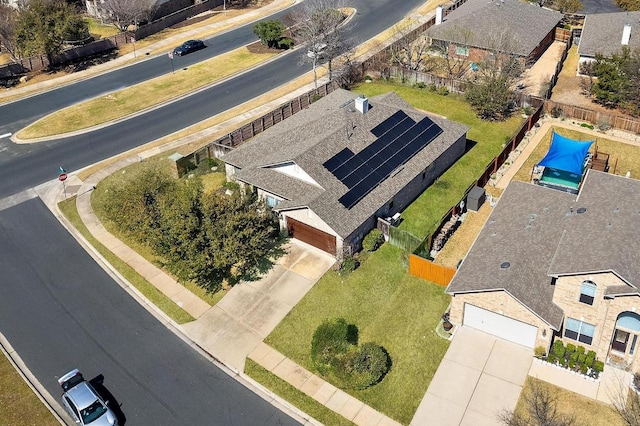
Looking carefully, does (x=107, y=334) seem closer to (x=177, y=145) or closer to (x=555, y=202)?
(x=177, y=145)

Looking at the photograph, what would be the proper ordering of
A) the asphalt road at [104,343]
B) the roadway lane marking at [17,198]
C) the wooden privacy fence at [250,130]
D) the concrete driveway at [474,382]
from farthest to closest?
the wooden privacy fence at [250,130] → the roadway lane marking at [17,198] → the asphalt road at [104,343] → the concrete driveway at [474,382]

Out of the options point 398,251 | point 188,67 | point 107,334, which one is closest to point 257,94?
point 188,67

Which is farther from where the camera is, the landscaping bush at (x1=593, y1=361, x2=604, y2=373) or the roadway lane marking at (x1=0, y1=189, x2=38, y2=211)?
the roadway lane marking at (x1=0, y1=189, x2=38, y2=211)

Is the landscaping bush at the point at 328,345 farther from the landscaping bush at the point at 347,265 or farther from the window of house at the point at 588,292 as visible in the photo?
the window of house at the point at 588,292

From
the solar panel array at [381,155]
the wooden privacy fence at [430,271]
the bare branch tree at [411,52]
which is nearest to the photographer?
the wooden privacy fence at [430,271]

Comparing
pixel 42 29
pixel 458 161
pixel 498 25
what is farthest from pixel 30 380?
pixel 498 25

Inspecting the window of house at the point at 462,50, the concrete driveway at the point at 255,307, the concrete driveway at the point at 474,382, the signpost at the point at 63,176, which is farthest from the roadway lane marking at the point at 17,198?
the window of house at the point at 462,50

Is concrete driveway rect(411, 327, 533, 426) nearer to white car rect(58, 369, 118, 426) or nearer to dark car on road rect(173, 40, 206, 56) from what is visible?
white car rect(58, 369, 118, 426)

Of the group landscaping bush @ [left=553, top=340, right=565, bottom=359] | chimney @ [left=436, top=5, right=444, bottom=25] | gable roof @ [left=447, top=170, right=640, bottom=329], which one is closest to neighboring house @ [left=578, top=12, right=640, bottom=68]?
chimney @ [left=436, top=5, right=444, bottom=25]
